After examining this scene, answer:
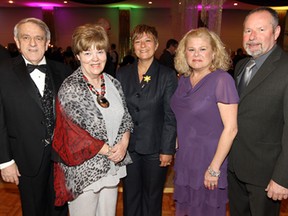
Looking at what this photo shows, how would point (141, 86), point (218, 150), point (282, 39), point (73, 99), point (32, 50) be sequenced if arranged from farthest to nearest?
point (282, 39)
point (141, 86)
point (32, 50)
point (218, 150)
point (73, 99)

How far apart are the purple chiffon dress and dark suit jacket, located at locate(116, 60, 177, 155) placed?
0.12 m

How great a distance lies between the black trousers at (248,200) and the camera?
2.08m

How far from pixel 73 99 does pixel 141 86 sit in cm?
68

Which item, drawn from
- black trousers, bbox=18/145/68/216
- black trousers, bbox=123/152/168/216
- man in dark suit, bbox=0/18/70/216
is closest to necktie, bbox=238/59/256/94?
black trousers, bbox=123/152/168/216

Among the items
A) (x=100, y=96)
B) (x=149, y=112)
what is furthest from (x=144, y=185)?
(x=100, y=96)

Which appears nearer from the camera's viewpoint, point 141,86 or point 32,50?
point 32,50

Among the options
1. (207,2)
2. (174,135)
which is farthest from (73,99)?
(207,2)

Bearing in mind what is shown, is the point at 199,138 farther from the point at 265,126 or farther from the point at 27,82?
the point at 27,82

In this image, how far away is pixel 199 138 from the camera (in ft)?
6.81

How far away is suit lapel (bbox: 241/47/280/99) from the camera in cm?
194

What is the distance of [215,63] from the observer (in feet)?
6.86

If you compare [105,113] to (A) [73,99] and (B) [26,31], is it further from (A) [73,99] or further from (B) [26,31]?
(B) [26,31]

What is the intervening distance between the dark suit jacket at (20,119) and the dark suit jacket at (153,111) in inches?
24.3

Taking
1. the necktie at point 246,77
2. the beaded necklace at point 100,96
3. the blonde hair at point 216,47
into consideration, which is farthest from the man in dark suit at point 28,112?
the necktie at point 246,77
